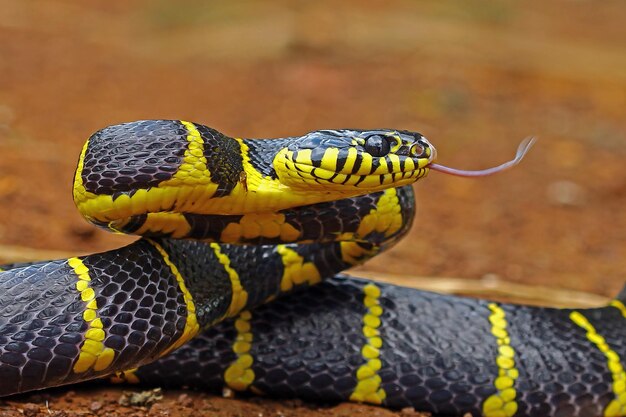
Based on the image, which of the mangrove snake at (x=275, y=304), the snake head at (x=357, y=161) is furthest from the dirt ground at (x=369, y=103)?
the snake head at (x=357, y=161)

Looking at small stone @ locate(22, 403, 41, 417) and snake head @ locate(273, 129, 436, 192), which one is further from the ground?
snake head @ locate(273, 129, 436, 192)

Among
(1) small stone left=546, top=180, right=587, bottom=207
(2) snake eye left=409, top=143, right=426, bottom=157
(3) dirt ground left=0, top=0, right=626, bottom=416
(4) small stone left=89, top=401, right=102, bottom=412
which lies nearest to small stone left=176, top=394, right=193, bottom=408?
(3) dirt ground left=0, top=0, right=626, bottom=416

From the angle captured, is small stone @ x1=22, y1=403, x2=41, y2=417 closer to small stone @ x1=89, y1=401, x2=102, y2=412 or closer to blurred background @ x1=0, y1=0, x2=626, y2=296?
small stone @ x1=89, y1=401, x2=102, y2=412

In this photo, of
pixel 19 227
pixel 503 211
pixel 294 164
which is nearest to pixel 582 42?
pixel 503 211

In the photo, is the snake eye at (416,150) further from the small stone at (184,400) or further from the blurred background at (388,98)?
the blurred background at (388,98)

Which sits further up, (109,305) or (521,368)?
(109,305)

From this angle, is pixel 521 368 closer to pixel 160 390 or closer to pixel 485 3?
pixel 160 390
